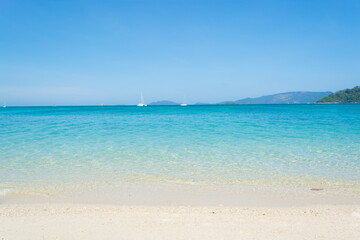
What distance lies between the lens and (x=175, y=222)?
4.39 metres

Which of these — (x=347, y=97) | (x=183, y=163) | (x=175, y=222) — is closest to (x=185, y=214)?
(x=175, y=222)

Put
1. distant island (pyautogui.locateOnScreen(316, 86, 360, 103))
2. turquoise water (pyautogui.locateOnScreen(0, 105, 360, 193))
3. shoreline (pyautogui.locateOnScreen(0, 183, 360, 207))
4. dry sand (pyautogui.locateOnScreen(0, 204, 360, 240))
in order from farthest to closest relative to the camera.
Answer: distant island (pyautogui.locateOnScreen(316, 86, 360, 103))
turquoise water (pyautogui.locateOnScreen(0, 105, 360, 193))
shoreline (pyautogui.locateOnScreen(0, 183, 360, 207))
dry sand (pyautogui.locateOnScreen(0, 204, 360, 240))

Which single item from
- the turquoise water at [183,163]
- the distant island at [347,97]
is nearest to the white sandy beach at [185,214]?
the turquoise water at [183,163]

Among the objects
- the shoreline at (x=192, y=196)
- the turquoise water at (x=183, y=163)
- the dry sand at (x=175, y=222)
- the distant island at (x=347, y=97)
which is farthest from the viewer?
the distant island at (x=347, y=97)

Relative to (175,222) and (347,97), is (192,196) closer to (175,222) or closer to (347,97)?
(175,222)

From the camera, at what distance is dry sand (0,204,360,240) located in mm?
3936

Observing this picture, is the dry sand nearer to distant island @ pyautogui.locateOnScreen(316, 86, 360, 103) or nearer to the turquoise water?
the turquoise water

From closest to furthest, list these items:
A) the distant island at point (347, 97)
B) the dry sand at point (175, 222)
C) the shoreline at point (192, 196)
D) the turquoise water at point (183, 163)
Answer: the dry sand at point (175, 222), the shoreline at point (192, 196), the turquoise water at point (183, 163), the distant island at point (347, 97)

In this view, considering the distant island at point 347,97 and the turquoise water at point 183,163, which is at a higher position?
the distant island at point 347,97

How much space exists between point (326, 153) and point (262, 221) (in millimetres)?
7731

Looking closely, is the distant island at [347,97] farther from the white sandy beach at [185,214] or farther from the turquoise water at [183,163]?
the white sandy beach at [185,214]

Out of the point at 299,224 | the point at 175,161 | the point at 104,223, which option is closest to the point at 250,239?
the point at 299,224

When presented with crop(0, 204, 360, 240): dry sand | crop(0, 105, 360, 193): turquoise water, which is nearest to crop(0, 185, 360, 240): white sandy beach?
crop(0, 204, 360, 240): dry sand

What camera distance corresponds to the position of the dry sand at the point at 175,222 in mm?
3936
